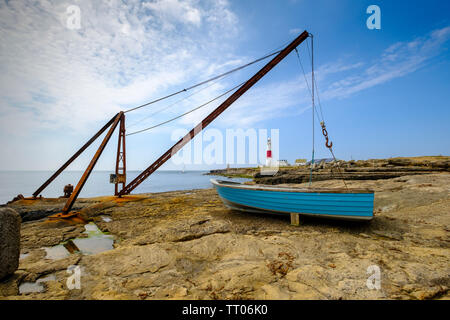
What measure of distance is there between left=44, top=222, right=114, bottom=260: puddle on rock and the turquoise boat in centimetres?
463

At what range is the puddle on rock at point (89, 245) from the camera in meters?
5.01

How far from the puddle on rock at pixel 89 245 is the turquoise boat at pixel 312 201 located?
15.2 feet

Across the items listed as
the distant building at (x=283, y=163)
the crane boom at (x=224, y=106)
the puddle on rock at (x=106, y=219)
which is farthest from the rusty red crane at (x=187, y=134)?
the distant building at (x=283, y=163)

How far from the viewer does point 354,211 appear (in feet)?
19.1

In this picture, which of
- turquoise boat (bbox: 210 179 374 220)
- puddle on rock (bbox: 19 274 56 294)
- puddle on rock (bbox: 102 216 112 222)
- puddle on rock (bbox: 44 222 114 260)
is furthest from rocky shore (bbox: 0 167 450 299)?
puddle on rock (bbox: 102 216 112 222)

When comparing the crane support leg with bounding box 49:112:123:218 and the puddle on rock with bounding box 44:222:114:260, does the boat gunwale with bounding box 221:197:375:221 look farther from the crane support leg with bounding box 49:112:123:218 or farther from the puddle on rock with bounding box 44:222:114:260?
the crane support leg with bounding box 49:112:123:218

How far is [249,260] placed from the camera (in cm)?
407

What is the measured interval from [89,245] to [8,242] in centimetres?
257

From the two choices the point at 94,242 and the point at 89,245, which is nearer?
the point at 89,245

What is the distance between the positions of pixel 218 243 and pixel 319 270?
8.08 ft

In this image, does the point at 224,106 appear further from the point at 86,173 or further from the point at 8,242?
the point at 8,242

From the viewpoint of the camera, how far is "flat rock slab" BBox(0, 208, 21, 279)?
3.30m
